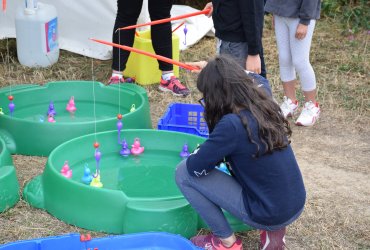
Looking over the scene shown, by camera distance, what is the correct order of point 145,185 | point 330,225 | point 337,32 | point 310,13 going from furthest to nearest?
point 337,32, point 310,13, point 145,185, point 330,225

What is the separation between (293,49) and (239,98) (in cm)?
130

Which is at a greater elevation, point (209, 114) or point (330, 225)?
point (209, 114)

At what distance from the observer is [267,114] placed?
2002 millimetres

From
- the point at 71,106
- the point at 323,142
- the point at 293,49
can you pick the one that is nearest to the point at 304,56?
the point at 293,49

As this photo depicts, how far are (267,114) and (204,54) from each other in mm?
2356

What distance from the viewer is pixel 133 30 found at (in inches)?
139

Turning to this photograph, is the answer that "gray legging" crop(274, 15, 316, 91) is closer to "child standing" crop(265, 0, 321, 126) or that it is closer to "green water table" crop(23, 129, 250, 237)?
"child standing" crop(265, 0, 321, 126)

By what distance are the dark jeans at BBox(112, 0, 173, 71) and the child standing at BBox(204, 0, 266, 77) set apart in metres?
0.69

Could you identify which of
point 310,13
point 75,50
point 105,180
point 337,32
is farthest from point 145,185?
point 337,32

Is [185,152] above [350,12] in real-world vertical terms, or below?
above

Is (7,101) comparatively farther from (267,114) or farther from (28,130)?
(267,114)

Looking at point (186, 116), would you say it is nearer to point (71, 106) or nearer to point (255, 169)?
point (71, 106)

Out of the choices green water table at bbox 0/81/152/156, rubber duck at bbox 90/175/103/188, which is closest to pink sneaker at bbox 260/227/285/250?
rubber duck at bbox 90/175/103/188

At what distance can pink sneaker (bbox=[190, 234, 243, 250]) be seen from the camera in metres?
2.16
